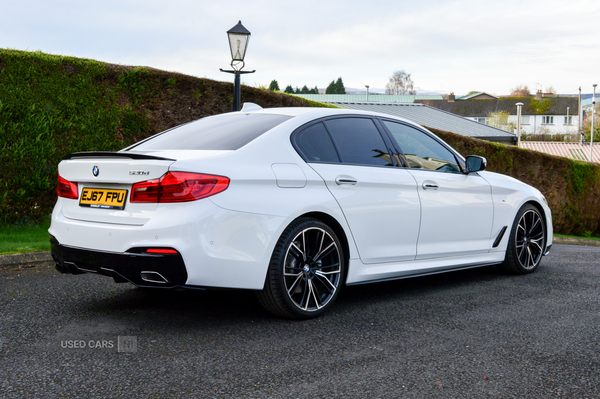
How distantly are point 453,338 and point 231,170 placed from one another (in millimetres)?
1854

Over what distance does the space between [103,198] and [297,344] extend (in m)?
1.62

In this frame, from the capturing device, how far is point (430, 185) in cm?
525

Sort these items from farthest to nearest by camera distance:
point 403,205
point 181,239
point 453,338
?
1. point 403,205
2. point 453,338
3. point 181,239

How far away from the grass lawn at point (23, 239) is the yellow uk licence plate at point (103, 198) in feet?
9.98

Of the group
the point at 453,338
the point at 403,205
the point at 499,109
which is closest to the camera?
the point at 453,338

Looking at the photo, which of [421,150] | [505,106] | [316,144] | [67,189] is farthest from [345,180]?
[505,106]

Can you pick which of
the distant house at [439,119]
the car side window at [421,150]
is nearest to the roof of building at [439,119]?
the distant house at [439,119]

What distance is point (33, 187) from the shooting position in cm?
816

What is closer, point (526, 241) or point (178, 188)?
point (178, 188)

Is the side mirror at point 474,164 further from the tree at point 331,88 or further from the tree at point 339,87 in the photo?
the tree at point 339,87

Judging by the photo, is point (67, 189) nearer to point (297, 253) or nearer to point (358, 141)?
point (297, 253)

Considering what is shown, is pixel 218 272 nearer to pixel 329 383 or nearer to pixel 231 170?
pixel 231 170

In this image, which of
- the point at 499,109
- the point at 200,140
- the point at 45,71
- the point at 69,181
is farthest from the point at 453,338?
the point at 499,109

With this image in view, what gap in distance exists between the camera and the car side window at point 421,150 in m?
5.31
